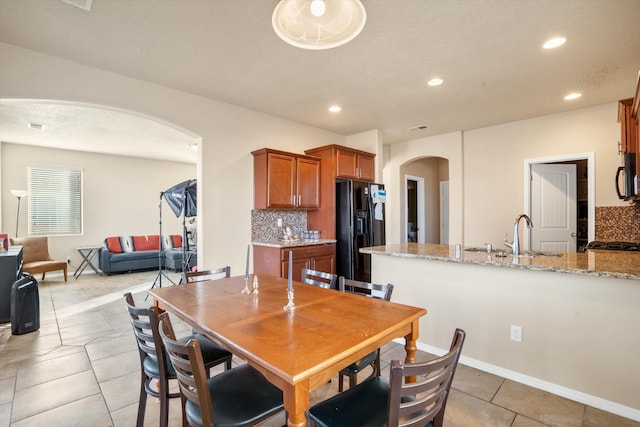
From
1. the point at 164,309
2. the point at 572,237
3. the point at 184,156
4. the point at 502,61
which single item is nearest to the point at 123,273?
the point at 184,156

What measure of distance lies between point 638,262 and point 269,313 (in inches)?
101

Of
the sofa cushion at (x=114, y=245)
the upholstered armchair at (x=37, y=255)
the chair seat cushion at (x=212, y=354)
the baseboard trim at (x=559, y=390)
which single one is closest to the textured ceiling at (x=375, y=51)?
the chair seat cushion at (x=212, y=354)

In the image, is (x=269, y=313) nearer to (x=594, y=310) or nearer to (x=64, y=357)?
(x=594, y=310)

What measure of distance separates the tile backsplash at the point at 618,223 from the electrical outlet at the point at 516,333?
2.80m

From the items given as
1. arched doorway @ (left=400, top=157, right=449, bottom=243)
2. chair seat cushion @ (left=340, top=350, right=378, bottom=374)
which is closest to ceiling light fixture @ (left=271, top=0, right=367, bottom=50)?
chair seat cushion @ (left=340, top=350, right=378, bottom=374)

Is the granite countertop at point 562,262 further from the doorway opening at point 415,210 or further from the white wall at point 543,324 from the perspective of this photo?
the doorway opening at point 415,210

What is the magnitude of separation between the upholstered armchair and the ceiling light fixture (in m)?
6.23

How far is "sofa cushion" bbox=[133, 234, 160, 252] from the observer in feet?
23.4

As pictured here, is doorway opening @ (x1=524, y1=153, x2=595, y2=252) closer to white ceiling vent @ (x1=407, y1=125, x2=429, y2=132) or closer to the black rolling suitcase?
white ceiling vent @ (x1=407, y1=125, x2=429, y2=132)

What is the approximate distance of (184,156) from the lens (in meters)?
7.32

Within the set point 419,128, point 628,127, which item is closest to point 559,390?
point 628,127

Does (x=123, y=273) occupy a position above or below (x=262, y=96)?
below

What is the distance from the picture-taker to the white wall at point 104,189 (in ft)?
19.7

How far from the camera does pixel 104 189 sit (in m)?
7.03
